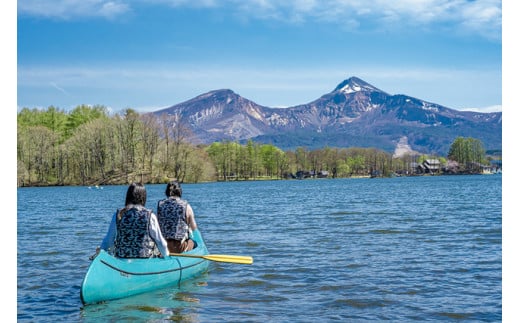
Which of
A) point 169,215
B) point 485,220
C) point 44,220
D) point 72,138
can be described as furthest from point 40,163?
point 169,215

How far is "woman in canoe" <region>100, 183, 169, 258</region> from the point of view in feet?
36.5

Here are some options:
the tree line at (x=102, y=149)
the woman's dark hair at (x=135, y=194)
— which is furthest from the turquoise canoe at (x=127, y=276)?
the tree line at (x=102, y=149)

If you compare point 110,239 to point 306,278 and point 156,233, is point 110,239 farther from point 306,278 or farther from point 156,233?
point 306,278

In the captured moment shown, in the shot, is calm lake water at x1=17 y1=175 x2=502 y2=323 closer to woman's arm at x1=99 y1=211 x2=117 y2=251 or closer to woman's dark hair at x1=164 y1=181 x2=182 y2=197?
woman's arm at x1=99 y1=211 x2=117 y2=251

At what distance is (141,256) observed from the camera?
1173 cm

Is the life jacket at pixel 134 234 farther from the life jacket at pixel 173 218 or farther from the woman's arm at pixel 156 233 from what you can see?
the life jacket at pixel 173 218

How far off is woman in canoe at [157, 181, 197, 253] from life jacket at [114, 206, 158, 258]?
1.75 meters

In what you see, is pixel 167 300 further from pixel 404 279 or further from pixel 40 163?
pixel 40 163

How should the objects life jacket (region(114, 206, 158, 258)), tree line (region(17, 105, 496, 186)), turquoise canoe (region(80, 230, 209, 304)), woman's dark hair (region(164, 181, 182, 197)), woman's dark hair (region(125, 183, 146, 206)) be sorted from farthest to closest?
1. tree line (region(17, 105, 496, 186))
2. woman's dark hair (region(164, 181, 182, 197))
3. life jacket (region(114, 206, 158, 258))
4. woman's dark hair (region(125, 183, 146, 206))
5. turquoise canoe (region(80, 230, 209, 304))

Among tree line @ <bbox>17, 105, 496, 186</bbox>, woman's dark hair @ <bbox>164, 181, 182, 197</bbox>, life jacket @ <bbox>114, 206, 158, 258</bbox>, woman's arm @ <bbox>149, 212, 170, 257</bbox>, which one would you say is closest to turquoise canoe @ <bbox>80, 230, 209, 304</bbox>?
life jacket @ <bbox>114, 206, 158, 258</bbox>

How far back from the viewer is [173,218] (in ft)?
44.5

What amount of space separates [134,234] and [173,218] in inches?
87.0

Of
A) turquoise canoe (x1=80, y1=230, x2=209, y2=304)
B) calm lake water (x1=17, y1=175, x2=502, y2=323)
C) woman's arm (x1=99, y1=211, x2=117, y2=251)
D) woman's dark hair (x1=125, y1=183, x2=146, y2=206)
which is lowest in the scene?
calm lake water (x1=17, y1=175, x2=502, y2=323)

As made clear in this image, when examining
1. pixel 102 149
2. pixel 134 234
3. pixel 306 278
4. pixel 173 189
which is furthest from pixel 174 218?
pixel 102 149
